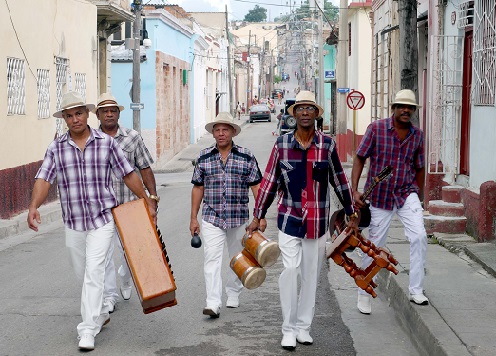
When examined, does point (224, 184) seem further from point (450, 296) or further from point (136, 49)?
point (136, 49)

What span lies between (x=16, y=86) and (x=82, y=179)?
1027cm

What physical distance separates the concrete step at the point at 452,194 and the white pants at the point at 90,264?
6795 mm

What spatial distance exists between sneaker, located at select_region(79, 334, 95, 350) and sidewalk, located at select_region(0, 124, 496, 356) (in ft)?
8.45

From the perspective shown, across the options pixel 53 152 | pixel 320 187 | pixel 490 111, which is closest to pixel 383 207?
pixel 320 187

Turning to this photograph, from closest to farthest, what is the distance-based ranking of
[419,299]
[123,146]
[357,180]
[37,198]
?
[37,198] < [419,299] < [357,180] < [123,146]

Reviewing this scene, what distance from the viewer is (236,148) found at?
8.01m

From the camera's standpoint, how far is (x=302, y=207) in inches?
273

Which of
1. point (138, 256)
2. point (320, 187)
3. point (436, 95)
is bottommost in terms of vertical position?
point (138, 256)

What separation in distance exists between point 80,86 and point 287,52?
143379 mm

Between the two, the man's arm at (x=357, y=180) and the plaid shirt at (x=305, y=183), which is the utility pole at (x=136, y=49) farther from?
the plaid shirt at (x=305, y=183)

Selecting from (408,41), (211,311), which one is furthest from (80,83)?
(211,311)

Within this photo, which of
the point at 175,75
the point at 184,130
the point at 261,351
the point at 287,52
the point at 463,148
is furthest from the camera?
the point at 287,52

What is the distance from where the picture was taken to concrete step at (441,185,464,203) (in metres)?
12.6

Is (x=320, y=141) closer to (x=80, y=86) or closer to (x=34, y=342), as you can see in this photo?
(x=34, y=342)
